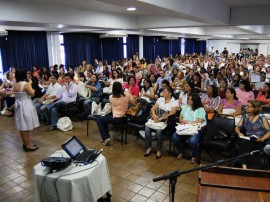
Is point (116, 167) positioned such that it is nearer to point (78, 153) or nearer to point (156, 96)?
point (78, 153)

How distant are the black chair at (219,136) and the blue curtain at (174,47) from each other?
47.2ft

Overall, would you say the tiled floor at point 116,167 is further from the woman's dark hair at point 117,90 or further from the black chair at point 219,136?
the woman's dark hair at point 117,90

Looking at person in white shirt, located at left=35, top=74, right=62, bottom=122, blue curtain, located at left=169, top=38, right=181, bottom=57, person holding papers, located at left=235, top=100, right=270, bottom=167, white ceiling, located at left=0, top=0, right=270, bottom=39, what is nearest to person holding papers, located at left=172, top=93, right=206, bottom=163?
person holding papers, located at left=235, top=100, right=270, bottom=167

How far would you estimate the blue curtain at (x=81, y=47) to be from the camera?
11250 mm

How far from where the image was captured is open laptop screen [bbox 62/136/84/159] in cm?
262

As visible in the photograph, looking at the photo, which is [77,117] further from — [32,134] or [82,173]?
[82,173]

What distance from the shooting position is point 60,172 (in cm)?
240

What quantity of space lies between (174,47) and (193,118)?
14.8 metres

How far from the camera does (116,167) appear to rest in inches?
149

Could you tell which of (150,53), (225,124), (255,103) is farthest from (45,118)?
(150,53)

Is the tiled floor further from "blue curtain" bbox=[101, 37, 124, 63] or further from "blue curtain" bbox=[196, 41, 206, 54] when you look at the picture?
"blue curtain" bbox=[196, 41, 206, 54]

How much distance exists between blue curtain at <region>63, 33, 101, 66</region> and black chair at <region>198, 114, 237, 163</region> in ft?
29.1

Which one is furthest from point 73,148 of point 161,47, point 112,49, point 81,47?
point 161,47

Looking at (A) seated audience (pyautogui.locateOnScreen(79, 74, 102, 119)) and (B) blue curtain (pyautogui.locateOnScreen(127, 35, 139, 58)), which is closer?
(A) seated audience (pyautogui.locateOnScreen(79, 74, 102, 119))
